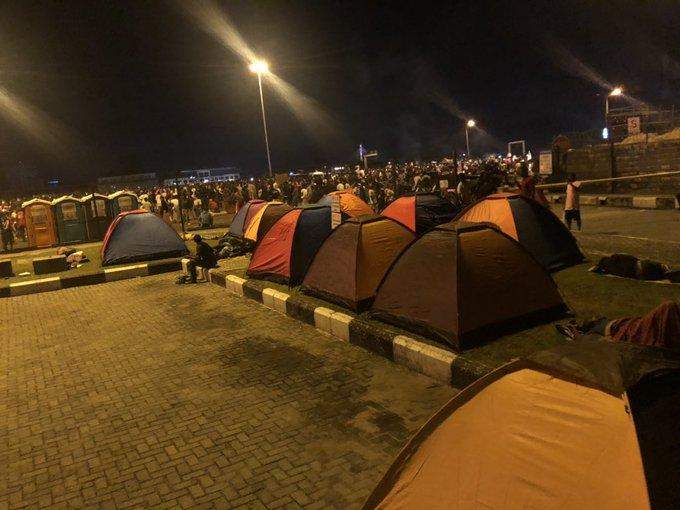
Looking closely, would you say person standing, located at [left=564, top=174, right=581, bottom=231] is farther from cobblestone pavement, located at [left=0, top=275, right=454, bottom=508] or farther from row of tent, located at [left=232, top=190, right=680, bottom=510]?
row of tent, located at [left=232, top=190, right=680, bottom=510]

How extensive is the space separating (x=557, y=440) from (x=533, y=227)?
645 centimetres

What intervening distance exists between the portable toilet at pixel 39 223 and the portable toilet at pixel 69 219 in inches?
9.3

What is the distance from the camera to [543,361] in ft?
8.42

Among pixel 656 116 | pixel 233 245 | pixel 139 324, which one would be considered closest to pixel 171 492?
pixel 139 324

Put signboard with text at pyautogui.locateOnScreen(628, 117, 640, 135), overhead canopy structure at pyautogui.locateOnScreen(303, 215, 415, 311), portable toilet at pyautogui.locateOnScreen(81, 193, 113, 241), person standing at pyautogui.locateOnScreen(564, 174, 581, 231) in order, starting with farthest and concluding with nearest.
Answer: signboard with text at pyautogui.locateOnScreen(628, 117, 640, 135)
portable toilet at pyautogui.locateOnScreen(81, 193, 113, 241)
person standing at pyautogui.locateOnScreen(564, 174, 581, 231)
overhead canopy structure at pyautogui.locateOnScreen(303, 215, 415, 311)

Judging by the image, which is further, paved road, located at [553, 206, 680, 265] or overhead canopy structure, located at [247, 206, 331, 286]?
paved road, located at [553, 206, 680, 265]

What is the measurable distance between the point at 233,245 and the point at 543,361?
11.8 metres

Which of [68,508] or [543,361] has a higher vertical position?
[543,361]

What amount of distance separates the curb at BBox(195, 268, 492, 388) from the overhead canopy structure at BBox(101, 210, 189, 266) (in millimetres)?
5941

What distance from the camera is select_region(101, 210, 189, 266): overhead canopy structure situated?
13.2 m

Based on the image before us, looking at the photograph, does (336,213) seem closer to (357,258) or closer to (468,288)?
(357,258)

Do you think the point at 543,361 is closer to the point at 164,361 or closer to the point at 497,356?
the point at 497,356

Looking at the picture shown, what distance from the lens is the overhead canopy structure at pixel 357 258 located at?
6.94 meters

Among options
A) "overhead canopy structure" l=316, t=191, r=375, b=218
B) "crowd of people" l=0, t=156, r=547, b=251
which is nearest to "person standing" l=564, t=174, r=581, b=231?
"crowd of people" l=0, t=156, r=547, b=251
